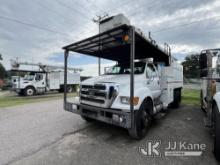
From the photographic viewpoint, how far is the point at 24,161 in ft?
9.04

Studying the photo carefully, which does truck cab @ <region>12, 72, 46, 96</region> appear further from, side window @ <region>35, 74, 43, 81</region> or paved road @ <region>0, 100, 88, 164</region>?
paved road @ <region>0, 100, 88, 164</region>

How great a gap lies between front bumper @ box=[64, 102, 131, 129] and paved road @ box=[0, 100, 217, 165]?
58cm

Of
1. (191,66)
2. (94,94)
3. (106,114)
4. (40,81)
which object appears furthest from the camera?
(191,66)

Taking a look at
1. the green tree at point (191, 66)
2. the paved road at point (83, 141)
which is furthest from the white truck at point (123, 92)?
the green tree at point (191, 66)

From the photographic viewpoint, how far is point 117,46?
16.6 feet

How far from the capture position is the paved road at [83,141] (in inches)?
111

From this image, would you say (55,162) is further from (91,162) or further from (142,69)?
(142,69)

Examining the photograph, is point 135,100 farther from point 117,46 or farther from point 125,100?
point 117,46

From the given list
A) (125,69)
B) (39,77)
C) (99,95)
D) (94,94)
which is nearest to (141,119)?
(99,95)

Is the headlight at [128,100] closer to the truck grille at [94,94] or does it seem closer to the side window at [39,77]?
the truck grille at [94,94]

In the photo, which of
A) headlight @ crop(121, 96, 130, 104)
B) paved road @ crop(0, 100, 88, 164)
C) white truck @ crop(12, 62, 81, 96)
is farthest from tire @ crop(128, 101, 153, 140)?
white truck @ crop(12, 62, 81, 96)

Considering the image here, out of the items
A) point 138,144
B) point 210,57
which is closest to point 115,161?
point 138,144

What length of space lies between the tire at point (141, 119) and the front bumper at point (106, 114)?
0.29 metres

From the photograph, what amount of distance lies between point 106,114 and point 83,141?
2.99 ft
